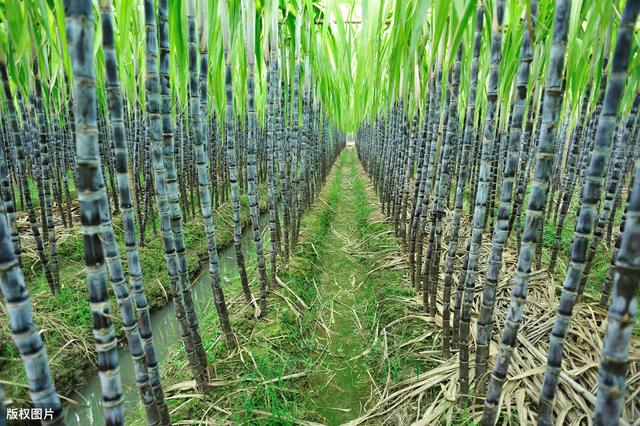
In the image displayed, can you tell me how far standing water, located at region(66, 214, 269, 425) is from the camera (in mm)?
2549

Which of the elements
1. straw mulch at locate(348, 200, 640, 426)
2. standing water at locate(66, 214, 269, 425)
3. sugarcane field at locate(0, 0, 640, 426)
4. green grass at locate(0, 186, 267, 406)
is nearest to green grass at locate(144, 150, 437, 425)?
sugarcane field at locate(0, 0, 640, 426)

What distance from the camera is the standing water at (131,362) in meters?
2.55

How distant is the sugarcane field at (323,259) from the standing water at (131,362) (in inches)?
0.7

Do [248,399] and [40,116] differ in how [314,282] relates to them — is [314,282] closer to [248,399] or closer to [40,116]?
[248,399]

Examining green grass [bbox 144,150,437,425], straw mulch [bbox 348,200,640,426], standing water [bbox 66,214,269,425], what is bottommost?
standing water [bbox 66,214,269,425]

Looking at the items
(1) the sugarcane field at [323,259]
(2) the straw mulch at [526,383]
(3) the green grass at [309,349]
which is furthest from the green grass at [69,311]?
(2) the straw mulch at [526,383]

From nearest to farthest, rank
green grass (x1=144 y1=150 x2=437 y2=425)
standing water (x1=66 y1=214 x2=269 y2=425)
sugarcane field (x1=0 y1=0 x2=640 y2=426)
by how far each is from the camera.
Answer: sugarcane field (x1=0 y1=0 x2=640 y2=426), green grass (x1=144 y1=150 x2=437 y2=425), standing water (x1=66 y1=214 x2=269 y2=425)

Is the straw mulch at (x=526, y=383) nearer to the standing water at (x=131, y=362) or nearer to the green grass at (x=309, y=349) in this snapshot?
the green grass at (x=309, y=349)

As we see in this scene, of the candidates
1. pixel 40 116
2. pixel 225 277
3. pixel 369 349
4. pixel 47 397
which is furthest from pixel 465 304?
pixel 40 116

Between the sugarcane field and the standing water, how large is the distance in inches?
0.7

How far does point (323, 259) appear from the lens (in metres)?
4.70

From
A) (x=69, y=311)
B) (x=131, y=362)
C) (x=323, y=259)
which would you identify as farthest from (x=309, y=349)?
(x=69, y=311)

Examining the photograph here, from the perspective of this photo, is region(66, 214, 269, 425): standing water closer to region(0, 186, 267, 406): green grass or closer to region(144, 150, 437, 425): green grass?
region(0, 186, 267, 406): green grass

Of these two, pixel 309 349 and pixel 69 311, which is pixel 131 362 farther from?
pixel 309 349
